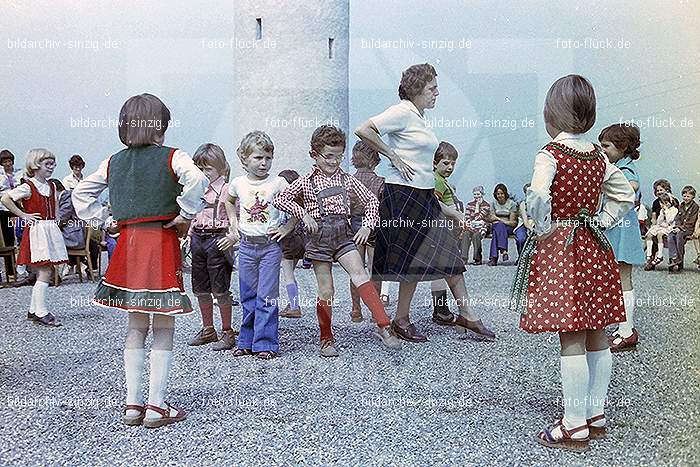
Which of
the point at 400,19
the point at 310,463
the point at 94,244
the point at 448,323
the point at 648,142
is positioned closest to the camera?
the point at 310,463

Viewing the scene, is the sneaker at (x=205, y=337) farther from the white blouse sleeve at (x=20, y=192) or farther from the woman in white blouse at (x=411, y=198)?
the white blouse sleeve at (x=20, y=192)

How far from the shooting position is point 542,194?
2.20m

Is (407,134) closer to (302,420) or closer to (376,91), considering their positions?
(376,91)

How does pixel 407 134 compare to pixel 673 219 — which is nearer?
pixel 407 134

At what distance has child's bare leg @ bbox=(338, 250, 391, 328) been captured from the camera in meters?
3.59

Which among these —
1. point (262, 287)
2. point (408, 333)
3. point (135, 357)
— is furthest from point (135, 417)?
point (408, 333)

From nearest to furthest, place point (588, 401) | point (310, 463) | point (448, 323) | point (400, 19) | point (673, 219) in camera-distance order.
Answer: point (310, 463) < point (588, 401) < point (400, 19) < point (673, 219) < point (448, 323)

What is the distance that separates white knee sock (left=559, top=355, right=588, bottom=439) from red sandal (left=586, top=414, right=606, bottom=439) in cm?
9

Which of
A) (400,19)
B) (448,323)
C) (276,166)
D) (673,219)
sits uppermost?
(400,19)

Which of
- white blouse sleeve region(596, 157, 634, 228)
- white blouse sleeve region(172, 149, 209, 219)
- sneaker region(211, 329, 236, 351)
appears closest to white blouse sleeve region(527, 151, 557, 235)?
white blouse sleeve region(596, 157, 634, 228)

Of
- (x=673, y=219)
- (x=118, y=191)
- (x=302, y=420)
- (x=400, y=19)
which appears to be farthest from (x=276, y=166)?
(x=673, y=219)

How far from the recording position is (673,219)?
12.7ft

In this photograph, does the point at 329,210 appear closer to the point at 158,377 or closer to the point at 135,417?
the point at 158,377

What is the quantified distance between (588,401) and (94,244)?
4.30 m
